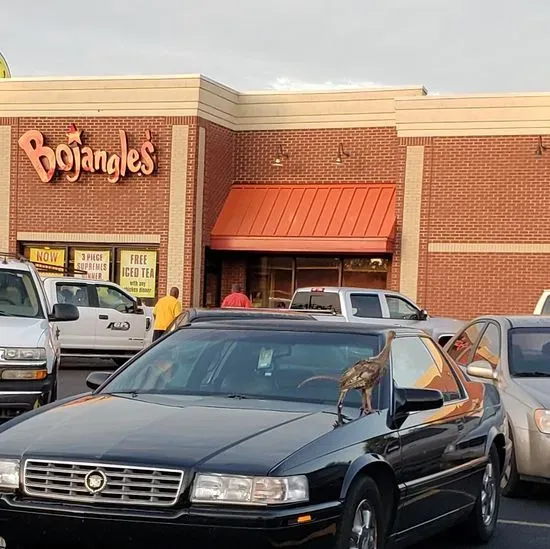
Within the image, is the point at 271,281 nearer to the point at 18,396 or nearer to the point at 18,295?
the point at 18,295

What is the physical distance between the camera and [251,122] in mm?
27109

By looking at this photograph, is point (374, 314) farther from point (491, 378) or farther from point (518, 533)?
point (518, 533)

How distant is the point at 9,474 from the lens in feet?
17.5

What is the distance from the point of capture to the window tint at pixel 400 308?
811 inches

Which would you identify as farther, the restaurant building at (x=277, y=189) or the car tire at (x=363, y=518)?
the restaurant building at (x=277, y=189)

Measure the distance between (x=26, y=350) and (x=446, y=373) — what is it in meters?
4.43

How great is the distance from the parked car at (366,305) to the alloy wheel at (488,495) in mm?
11054

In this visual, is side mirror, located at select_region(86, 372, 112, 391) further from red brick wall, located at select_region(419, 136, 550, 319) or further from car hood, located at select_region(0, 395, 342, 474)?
red brick wall, located at select_region(419, 136, 550, 319)

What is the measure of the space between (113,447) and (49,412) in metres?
0.96

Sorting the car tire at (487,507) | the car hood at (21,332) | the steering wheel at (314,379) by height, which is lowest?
the car tire at (487,507)

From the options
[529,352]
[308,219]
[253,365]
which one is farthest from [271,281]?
[253,365]

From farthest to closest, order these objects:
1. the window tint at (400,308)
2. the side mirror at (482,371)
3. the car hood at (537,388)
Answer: the window tint at (400,308) → the side mirror at (482,371) → the car hood at (537,388)

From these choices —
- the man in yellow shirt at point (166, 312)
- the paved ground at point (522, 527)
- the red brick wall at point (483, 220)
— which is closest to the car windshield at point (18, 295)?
the paved ground at point (522, 527)

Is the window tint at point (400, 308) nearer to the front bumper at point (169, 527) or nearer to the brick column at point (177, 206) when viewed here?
the brick column at point (177, 206)
